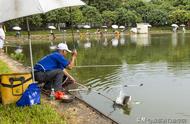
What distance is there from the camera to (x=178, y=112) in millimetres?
10000

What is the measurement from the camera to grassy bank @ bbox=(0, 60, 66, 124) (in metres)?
7.52

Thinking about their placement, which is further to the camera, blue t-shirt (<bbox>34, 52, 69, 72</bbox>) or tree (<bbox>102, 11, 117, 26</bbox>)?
tree (<bbox>102, 11, 117, 26</bbox>)

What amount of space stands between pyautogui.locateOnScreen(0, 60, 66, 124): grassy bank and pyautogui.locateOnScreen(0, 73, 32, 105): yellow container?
173 millimetres

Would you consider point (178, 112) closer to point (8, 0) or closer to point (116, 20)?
point (8, 0)

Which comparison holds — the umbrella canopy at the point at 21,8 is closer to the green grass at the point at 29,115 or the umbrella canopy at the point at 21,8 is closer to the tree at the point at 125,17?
the green grass at the point at 29,115

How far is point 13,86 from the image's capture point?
27.2 ft

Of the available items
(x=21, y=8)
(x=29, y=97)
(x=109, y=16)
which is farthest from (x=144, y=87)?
(x=109, y=16)

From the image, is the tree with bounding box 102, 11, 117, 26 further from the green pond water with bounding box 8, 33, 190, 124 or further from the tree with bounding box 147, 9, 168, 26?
the green pond water with bounding box 8, 33, 190, 124

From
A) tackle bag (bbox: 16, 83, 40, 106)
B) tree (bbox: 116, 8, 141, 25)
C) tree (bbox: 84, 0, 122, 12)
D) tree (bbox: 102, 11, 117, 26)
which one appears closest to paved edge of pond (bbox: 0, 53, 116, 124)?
tackle bag (bbox: 16, 83, 40, 106)

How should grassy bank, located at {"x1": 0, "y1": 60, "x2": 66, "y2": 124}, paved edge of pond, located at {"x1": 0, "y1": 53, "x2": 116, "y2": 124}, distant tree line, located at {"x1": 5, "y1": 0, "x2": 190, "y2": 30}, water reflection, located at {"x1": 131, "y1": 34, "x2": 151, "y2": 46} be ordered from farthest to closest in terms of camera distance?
distant tree line, located at {"x1": 5, "y1": 0, "x2": 190, "y2": 30}
water reflection, located at {"x1": 131, "y1": 34, "x2": 151, "y2": 46}
paved edge of pond, located at {"x1": 0, "y1": 53, "x2": 116, "y2": 124}
grassy bank, located at {"x1": 0, "y1": 60, "x2": 66, "y2": 124}

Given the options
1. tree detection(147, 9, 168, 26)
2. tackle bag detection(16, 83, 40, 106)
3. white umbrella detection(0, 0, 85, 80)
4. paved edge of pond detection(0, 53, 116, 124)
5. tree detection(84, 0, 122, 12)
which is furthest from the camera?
tree detection(84, 0, 122, 12)

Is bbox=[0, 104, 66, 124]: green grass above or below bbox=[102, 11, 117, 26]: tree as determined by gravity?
below

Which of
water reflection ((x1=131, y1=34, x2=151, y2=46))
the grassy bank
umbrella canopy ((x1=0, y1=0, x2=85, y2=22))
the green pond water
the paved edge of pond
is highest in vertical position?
umbrella canopy ((x1=0, y1=0, x2=85, y2=22))

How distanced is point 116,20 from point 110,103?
216 ft
